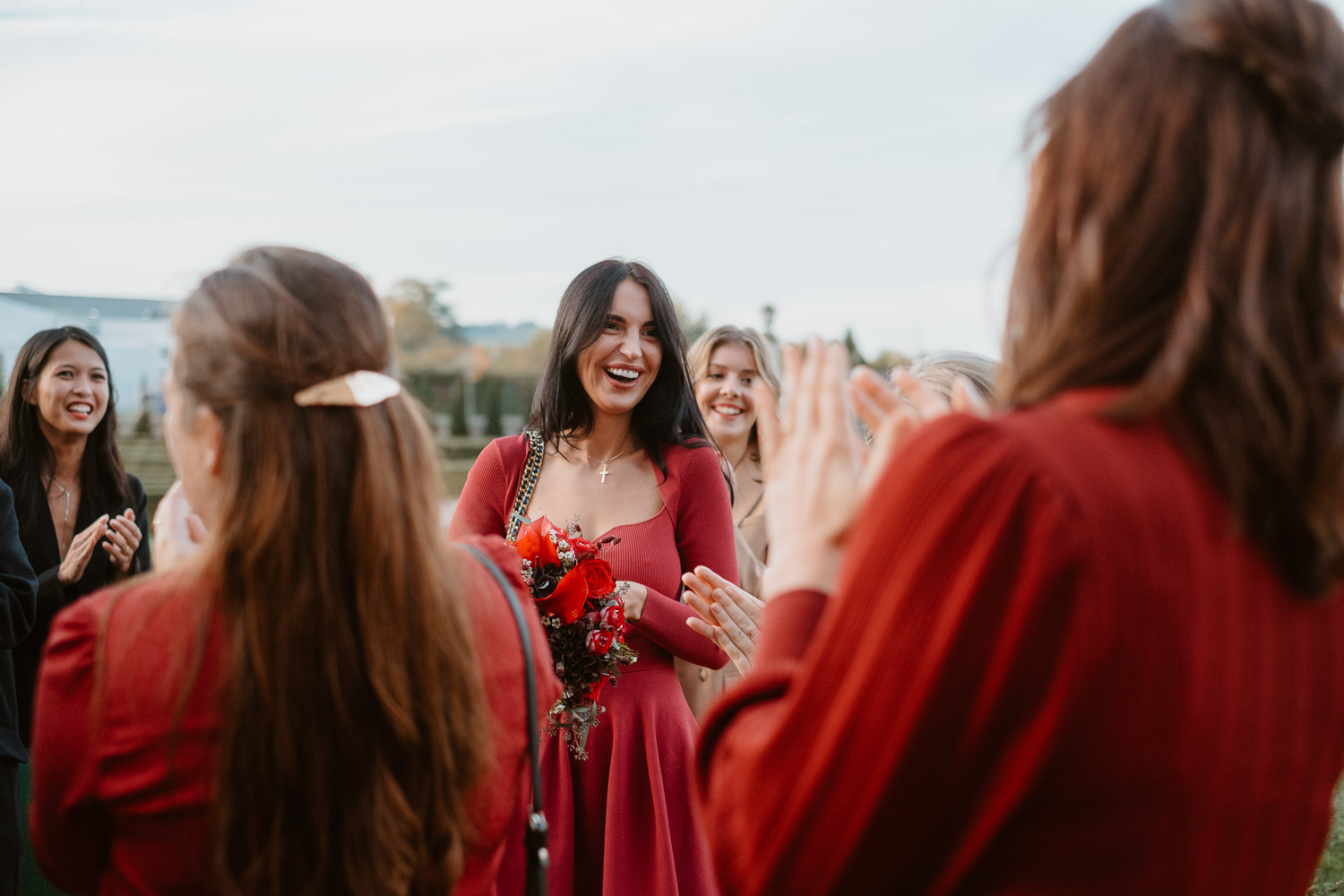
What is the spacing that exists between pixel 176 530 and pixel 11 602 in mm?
2441

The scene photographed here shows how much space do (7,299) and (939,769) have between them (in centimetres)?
4050

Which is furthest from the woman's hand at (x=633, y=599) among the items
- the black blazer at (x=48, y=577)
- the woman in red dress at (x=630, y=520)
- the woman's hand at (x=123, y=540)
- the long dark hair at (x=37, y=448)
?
the long dark hair at (x=37, y=448)

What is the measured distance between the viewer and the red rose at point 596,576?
313 centimetres

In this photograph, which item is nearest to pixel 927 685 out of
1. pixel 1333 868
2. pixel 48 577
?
pixel 48 577

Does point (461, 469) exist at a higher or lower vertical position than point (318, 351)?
lower

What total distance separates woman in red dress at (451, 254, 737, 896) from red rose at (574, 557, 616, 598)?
224 millimetres

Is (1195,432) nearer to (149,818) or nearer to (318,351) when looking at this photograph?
(318,351)

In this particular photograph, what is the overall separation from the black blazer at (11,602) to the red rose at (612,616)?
221cm

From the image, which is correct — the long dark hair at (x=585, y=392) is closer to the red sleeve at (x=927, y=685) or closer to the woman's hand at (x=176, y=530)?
the woman's hand at (x=176, y=530)

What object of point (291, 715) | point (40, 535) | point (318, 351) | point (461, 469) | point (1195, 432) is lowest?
point (461, 469)

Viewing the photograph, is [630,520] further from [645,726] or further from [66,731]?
[66,731]

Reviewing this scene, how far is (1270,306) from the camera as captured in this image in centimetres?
97

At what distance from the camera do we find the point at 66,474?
499 cm

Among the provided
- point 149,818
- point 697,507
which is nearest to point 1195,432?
point 149,818
